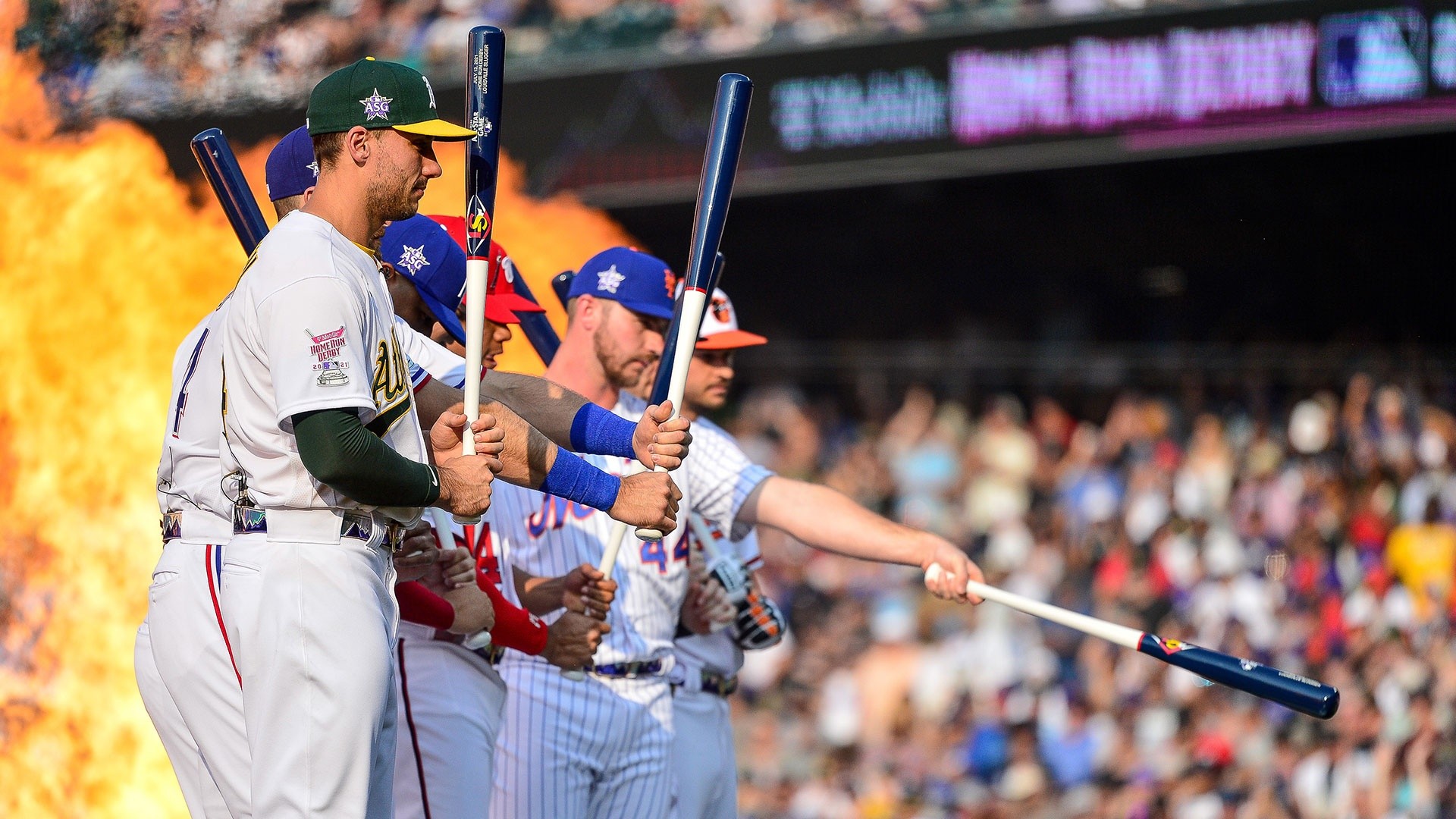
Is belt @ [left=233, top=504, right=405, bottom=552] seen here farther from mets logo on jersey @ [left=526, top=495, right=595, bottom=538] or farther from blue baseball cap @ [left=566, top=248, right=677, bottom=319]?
blue baseball cap @ [left=566, top=248, right=677, bottom=319]

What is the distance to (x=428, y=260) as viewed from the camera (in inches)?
142

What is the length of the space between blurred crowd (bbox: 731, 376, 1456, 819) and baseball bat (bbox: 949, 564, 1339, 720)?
199 inches

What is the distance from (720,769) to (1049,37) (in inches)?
232

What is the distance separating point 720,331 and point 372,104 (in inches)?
87.5

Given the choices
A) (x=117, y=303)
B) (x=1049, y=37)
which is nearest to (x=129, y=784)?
(x=117, y=303)

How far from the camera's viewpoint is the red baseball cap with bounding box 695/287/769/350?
15.4ft

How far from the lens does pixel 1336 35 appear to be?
28.1ft

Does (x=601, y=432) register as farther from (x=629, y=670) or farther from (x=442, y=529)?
(x=629, y=670)

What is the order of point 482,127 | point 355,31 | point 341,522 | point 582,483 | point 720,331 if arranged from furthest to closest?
1. point 355,31
2. point 720,331
3. point 482,127
4. point 582,483
5. point 341,522

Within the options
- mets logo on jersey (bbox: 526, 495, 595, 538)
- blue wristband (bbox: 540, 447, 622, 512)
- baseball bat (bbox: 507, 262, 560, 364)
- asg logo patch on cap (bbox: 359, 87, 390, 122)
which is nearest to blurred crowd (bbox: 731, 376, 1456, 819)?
baseball bat (bbox: 507, 262, 560, 364)

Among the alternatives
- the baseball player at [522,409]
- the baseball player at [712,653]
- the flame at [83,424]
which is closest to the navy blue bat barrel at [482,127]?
the baseball player at [522,409]

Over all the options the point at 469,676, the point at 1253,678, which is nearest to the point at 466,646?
the point at 469,676

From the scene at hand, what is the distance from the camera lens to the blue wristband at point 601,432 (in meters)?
3.24

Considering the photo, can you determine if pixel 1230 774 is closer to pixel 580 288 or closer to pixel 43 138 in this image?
pixel 580 288
